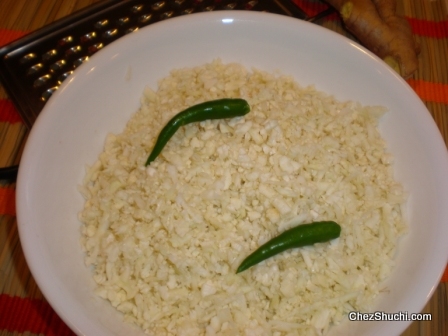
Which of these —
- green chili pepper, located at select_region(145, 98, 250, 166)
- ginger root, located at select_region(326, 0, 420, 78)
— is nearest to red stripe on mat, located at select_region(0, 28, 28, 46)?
green chili pepper, located at select_region(145, 98, 250, 166)

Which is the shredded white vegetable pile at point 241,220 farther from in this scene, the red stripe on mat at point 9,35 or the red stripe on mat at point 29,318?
the red stripe on mat at point 9,35

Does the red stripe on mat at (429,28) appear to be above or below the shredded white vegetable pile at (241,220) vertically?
above

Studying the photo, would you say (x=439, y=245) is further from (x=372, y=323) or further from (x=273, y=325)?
(x=273, y=325)

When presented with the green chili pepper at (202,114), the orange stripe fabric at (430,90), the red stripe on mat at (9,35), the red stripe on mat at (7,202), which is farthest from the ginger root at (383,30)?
the red stripe on mat at (7,202)

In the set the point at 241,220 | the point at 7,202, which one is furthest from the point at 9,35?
the point at 241,220

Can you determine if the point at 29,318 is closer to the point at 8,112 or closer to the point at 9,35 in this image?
the point at 8,112

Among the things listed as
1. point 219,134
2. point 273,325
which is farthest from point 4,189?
point 273,325

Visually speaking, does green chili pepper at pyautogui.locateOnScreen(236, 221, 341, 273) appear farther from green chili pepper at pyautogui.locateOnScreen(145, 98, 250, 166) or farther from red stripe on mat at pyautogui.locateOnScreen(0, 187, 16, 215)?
red stripe on mat at pyautogui.locateOnScreen(0, 187, 16, 215)
